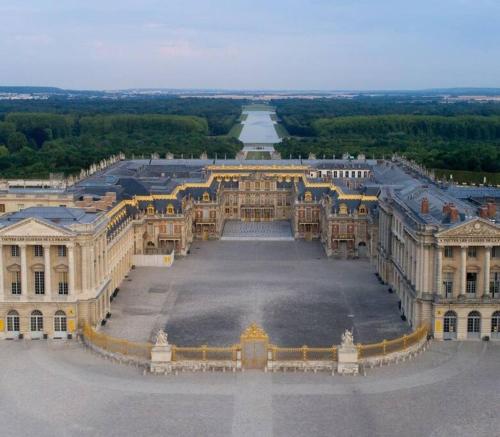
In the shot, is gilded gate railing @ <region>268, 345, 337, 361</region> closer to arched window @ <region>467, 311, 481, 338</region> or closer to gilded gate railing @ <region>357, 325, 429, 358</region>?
gilded gate railing @ <region>357, 325, 429, 358</region>

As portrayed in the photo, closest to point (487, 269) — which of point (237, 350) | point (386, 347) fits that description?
point (386, 347)

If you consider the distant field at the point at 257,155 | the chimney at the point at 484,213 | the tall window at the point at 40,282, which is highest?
the chimney at the point at 484,213

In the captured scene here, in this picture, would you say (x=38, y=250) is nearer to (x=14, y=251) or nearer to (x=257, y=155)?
(x=14, y=251)

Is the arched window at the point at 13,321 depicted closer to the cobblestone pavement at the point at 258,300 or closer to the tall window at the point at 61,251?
the tall window at the point at 61,251

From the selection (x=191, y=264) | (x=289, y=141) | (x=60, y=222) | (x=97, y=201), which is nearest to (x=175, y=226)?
(x=191, y=264)

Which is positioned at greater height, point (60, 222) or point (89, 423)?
point (60, 222)

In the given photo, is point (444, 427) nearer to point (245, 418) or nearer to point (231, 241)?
point (245, 418)

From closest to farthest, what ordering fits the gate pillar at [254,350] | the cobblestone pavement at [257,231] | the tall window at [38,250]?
1. the gate pillar at [254,350]
2. the tall window at [38,250]
3. the cobblestone pavement at [257,231]

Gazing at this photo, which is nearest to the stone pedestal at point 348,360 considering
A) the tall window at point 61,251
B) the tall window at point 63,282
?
the tall window at point 63,282
